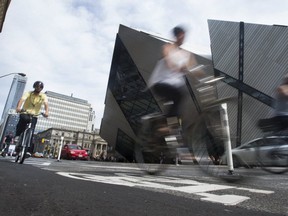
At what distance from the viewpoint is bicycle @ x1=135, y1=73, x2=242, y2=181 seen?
325cm

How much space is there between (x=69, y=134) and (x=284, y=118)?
111430 mm

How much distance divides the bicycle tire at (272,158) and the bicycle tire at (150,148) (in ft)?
4.56

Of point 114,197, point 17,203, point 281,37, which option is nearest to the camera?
point 17,203

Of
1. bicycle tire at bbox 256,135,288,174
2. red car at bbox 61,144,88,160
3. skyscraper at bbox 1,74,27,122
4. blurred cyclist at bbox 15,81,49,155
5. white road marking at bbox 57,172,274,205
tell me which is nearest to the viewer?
white road marking at bbox 57,172,274,205

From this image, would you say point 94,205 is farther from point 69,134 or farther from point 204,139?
point 69,134

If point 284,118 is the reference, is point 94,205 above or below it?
below

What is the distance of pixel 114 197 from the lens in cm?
188

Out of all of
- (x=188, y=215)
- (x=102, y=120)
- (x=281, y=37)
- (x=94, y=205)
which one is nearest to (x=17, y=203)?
(x=94, y=205)

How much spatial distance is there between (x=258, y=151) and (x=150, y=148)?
1759 mm

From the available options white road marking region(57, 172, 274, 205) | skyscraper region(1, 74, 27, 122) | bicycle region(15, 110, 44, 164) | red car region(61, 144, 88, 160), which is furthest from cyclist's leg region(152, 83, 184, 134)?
skyscraper region(1, 74, 27, 122)

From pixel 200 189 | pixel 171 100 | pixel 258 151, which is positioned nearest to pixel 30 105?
pixel 171 100

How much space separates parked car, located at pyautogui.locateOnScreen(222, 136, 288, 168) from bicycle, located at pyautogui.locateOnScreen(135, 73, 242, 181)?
0.25 metres

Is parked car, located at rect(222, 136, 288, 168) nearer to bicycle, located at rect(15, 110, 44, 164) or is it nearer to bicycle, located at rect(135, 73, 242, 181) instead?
bicycle, located at rect(135, 73, 242, 181)

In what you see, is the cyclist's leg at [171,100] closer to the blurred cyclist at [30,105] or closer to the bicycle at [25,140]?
the blurred cyclist at [30,105]
